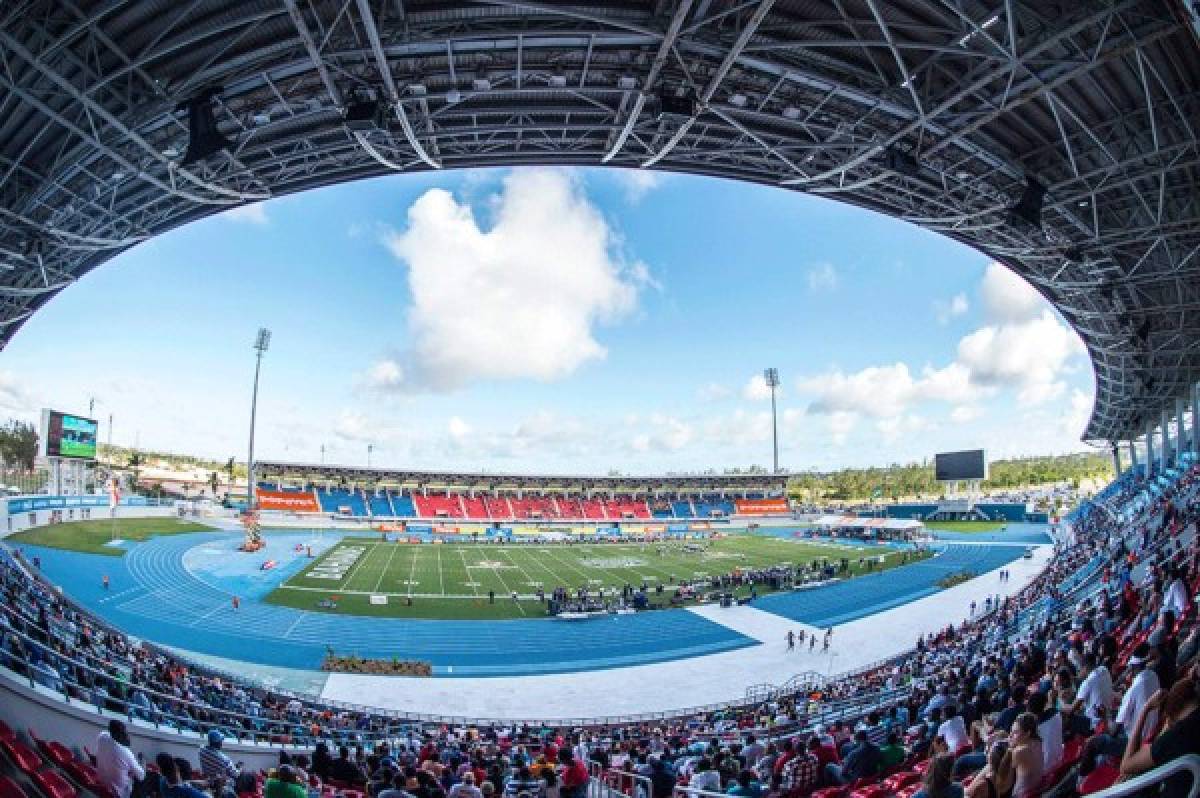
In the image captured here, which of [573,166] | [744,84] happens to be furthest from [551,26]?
[573,166]

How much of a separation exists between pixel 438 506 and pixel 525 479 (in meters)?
13.0

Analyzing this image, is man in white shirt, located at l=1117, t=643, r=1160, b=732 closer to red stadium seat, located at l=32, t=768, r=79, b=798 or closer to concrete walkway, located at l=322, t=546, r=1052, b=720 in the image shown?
red stadium seat, located at l=32, t=768, r=79, b=798

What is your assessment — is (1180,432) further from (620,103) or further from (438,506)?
(438,506)

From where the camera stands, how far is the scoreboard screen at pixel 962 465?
220 feet

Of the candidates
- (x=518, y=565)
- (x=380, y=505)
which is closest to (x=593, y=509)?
(x=380, y=505)

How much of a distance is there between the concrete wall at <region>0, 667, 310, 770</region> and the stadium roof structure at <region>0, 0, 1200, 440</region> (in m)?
8.59

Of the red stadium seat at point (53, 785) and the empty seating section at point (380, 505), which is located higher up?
the red stadium seat at point (53, 785)

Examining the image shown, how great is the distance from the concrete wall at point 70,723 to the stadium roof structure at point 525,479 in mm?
69655

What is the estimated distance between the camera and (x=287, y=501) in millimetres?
67188

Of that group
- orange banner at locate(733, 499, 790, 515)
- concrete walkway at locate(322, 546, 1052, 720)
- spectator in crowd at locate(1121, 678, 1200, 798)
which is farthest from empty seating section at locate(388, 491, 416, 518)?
spectator in crowd at locate(1121, 678, 1200, 798)

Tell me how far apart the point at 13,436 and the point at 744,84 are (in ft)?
359

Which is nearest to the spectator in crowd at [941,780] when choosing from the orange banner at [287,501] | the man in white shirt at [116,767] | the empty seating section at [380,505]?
the man in white shirt at [116,767]

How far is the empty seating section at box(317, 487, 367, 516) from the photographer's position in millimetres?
68562

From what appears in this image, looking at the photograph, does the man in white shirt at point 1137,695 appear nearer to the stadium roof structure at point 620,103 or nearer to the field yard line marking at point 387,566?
the stadium roof structure at point 620,103
